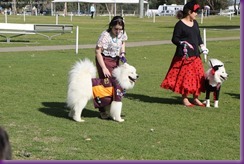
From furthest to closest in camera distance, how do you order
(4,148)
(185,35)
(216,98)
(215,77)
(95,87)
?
(216,98) < (185,35) < (215,77) < (95,87) < (4,148)

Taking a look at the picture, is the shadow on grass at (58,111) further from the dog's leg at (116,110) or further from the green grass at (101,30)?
the green grass at (101,30)

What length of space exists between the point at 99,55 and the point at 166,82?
2078 millimetres

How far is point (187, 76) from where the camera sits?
9195mm

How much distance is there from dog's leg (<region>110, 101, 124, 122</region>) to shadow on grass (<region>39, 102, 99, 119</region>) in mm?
652

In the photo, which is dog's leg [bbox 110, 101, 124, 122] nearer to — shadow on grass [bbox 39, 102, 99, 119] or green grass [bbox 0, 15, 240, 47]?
shadow on grass [bbox 39, 102, 99, 119]

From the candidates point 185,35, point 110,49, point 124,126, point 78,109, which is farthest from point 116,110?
point 185,35

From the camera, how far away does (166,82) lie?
9453 millimetres

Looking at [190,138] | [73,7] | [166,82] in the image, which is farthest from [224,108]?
[73,7]

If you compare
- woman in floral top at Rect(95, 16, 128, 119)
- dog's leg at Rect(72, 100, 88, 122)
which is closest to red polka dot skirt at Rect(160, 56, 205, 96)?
woman in floral top at Rect(95, 16, 128, 119)

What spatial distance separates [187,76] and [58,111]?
267cm

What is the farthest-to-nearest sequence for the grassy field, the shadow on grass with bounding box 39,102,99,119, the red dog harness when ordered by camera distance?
1. the shadow on grass with bounding box 39,102,99,119
2. the red dog harness
3. the grassy field

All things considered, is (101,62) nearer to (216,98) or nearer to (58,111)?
(58,111)

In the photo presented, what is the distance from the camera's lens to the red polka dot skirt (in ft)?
30.1

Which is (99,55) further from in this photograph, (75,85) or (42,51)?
(42,51)
